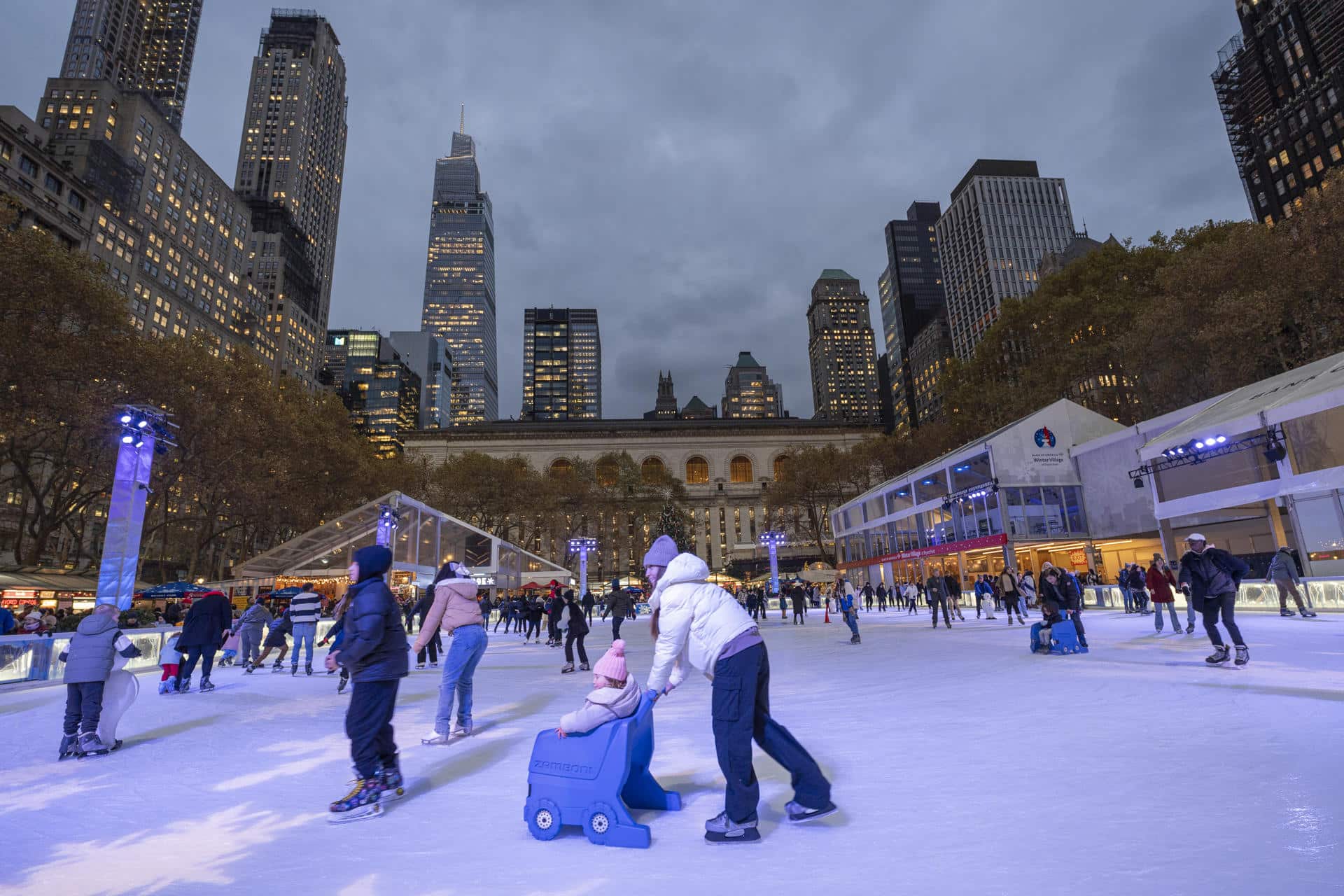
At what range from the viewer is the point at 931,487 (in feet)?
123

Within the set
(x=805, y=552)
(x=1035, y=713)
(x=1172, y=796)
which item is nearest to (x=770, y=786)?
(x=1172, y=796)

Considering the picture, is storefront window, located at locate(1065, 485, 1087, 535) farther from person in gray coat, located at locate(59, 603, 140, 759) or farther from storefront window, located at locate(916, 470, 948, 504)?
person in gray coat, located at locate(59, 603, 140, 759)

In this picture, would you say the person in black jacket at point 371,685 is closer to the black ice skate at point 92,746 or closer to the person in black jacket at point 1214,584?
the black ice skate at point 92,746

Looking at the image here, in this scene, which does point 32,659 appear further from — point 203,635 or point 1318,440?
point 1318,440

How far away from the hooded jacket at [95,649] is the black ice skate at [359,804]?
3.19 m

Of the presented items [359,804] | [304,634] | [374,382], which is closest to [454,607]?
[359,804]

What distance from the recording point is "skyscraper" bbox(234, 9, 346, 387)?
111562mm

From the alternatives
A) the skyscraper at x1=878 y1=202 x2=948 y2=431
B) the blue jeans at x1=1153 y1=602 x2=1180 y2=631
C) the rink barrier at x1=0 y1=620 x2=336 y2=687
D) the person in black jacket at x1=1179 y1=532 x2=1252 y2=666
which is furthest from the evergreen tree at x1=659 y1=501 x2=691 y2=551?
the skyscraper at x1=878 y1=202 x2=948 y2=431

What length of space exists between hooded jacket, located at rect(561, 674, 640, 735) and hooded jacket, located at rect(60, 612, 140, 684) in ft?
15.5

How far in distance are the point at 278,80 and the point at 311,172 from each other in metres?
22.7

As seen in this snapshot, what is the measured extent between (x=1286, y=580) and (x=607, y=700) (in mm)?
18011

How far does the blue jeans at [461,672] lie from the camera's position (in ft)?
19.0

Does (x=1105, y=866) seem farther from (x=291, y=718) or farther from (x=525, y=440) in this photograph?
(x=525, y=440)

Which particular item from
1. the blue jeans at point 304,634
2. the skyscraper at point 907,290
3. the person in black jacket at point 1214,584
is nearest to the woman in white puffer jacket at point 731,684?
the person in black jacket at point 1214,584
